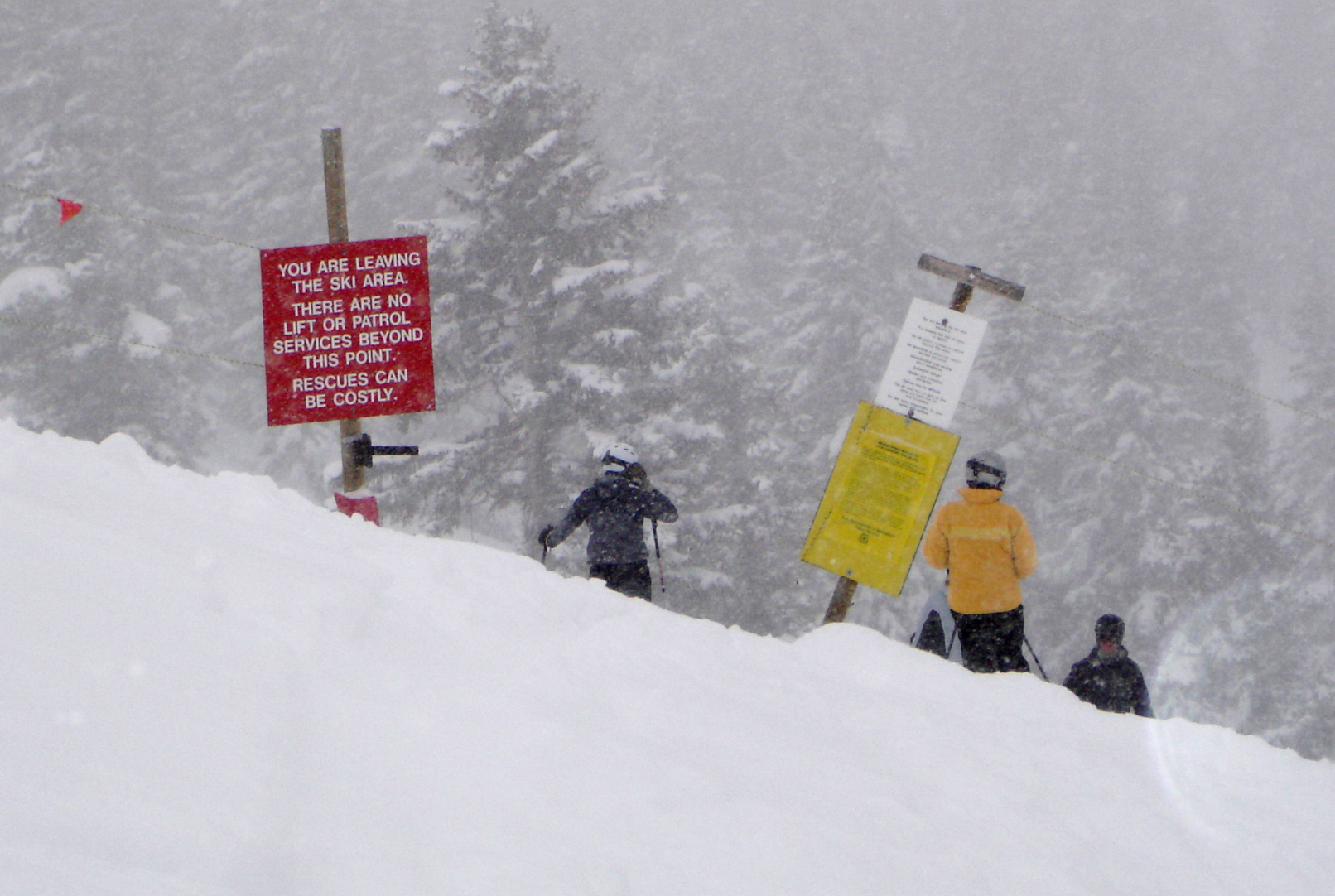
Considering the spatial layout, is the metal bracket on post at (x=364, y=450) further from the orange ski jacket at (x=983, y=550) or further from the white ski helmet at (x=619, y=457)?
Result: the orange ski jacket at (x=983, y=550)

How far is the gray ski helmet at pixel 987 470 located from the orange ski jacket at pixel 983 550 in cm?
5

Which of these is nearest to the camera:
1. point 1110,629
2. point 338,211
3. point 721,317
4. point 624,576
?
point 1110,629

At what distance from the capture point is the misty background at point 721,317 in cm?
1652

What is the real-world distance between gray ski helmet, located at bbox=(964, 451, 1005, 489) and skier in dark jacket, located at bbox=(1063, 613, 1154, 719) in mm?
1154

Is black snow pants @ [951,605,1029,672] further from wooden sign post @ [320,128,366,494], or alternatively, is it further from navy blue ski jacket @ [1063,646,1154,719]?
wooden sign post @ [320,128,366,494]

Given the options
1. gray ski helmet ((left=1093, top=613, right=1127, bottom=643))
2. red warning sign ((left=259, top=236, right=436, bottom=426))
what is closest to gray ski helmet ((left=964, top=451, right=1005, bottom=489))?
gray ski helmet ((left=1093, top=613, right=1127, bottom=643))

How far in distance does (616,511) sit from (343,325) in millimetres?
3512

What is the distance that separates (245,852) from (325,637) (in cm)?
145

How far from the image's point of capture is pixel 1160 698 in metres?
25.0

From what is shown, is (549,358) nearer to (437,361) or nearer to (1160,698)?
(437,361)

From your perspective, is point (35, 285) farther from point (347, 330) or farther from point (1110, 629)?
point (1110, 629)

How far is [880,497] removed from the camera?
716cm

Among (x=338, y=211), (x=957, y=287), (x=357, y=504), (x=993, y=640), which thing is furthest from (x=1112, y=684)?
(x=338, y=211)

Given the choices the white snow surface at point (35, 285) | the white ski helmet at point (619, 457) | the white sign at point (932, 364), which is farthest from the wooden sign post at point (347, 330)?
the white snow surface at point (35, 285)
